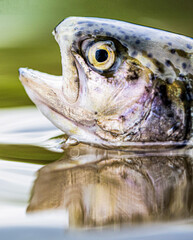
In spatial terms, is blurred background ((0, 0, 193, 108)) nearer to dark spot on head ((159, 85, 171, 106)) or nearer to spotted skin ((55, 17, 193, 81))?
spotted skin ((55, 17, 193, 81))

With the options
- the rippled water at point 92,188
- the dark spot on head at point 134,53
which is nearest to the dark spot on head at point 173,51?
the dark spot on head at point 134,53

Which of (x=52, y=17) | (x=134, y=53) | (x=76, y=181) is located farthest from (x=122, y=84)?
(x=52, y=17)

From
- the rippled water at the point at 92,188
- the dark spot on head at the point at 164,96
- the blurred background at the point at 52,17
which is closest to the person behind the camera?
the rippled water at the point at 92,188

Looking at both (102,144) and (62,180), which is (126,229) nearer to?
(62,180)

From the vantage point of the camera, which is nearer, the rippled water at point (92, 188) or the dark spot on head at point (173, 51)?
the rippled water at point (92, 188)

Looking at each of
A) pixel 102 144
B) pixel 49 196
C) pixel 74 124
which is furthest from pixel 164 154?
pixel 49 196

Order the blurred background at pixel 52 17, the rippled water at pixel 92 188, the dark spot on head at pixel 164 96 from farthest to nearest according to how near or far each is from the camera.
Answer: the blurred background at pixel 52 17 < the dark spot on head at pixel 164 96 < the rippled water at pixel 92 188

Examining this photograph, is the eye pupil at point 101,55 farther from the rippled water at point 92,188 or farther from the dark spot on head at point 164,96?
the rippled water at point 92,188

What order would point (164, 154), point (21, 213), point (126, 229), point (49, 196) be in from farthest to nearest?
1. point (164, 154)
2. point (49, 196)
3. point (21, 213)
4. point (126, 229)

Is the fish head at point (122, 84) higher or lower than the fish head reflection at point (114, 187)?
higher
